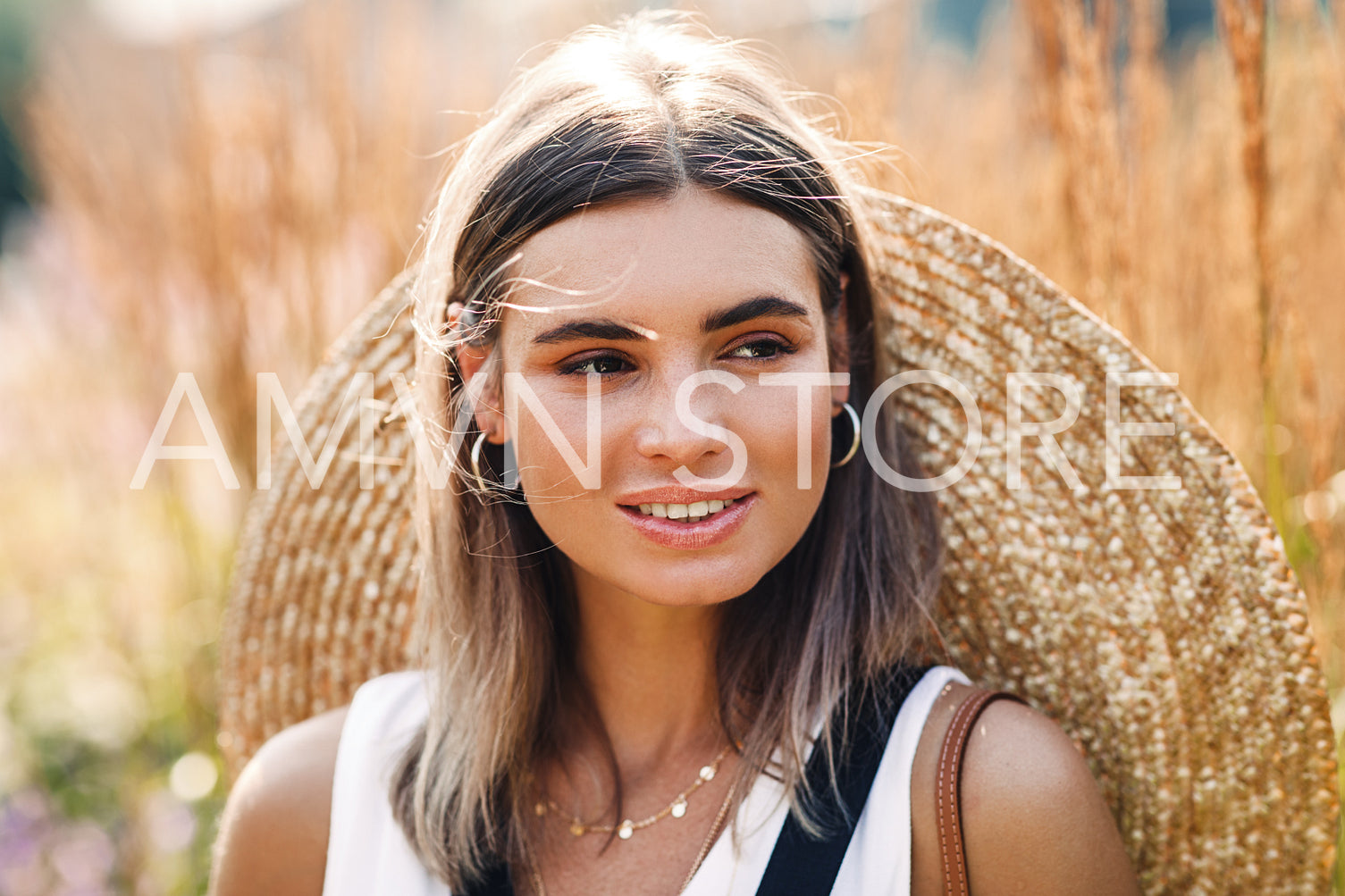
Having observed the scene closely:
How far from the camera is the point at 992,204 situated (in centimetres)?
258

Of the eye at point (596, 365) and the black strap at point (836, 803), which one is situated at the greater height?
the eye at point (596, 365)

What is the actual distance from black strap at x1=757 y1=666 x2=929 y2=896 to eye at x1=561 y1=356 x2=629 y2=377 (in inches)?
22.5

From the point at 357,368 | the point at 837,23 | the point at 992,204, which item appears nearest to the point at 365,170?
the point at 357,368

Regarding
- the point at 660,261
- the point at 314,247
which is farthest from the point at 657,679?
the point at 314,247

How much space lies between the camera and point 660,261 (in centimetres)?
128

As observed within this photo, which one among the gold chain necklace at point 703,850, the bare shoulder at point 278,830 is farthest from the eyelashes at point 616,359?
the bare shoulder at point 278,830

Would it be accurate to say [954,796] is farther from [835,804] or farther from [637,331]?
[637,331]

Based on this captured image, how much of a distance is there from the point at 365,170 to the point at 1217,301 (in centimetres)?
204

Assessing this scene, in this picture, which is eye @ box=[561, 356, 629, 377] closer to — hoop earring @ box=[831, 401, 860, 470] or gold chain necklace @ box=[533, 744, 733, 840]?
hoop earring @ box=[831, 401, 860, 470]

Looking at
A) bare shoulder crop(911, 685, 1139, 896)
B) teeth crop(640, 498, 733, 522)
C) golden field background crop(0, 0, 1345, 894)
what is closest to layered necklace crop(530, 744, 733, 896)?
bare shoulder crop(911, 685, 1139, 896)

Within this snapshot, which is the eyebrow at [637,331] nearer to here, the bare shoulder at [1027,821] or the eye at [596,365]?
the eye at [596,365]

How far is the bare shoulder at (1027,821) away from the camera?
1.26 meters

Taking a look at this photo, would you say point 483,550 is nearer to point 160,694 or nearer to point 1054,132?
point 1054,132

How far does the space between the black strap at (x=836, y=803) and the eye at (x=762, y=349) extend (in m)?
0.48
